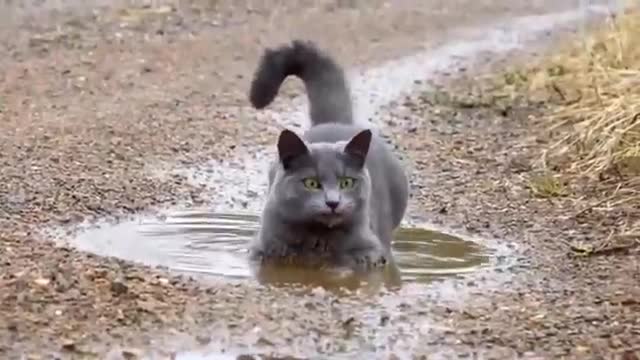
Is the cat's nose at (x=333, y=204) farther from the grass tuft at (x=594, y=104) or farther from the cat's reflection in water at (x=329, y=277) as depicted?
the grass tuft at (x=594, y=104)

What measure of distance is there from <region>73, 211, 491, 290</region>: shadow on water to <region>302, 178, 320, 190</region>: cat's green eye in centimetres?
31

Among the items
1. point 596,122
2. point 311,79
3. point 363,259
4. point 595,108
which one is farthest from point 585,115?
point 363,259

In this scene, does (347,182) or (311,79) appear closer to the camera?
(347,182)

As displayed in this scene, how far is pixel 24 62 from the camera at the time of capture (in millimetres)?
10172

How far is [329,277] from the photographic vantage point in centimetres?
558

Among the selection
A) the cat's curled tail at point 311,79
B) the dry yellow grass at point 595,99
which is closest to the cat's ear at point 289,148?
the cat's curled tail at point 311,79

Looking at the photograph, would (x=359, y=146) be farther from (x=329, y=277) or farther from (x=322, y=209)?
(x=329, y=277)

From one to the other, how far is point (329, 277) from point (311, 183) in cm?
39

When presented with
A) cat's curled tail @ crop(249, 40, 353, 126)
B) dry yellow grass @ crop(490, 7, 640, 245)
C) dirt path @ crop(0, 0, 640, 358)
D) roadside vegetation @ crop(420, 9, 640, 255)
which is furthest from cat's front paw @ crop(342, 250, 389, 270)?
cat's curled tail @ crop(249, 40, 353, 126)

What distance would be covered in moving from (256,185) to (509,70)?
3.69 metres

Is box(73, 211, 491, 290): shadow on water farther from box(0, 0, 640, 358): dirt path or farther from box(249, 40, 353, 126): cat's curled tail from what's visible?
box(249, 40, 353, 126): cat's curled tail

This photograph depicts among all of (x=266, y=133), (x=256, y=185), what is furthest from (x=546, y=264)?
(x=266, y=133)

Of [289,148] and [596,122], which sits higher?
[289,148]

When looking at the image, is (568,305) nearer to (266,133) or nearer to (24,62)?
(266,133)
